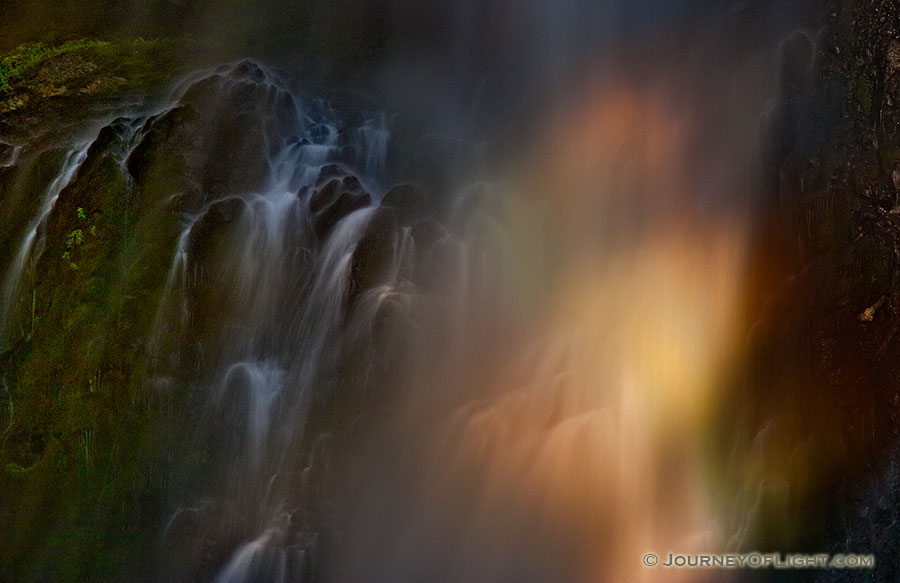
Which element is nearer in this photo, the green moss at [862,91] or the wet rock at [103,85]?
the green moss at [862,91]

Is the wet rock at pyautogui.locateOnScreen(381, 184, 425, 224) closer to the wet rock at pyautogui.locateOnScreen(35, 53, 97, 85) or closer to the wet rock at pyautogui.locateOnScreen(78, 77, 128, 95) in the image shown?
the wet rock at pyautogui.locateOnScreen(78, 77, 128, 95)

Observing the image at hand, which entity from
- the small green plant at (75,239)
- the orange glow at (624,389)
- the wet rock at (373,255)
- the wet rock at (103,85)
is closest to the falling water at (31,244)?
the small green plant at (75,239)

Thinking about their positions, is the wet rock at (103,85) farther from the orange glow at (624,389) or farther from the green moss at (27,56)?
the orange glow at (624,389)

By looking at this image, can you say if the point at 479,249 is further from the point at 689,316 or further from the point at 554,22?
the point at 554,22

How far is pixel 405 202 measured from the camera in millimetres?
12234

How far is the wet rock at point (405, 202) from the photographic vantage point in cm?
1207

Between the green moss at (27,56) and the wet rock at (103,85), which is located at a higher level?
the green moss at (27,56)

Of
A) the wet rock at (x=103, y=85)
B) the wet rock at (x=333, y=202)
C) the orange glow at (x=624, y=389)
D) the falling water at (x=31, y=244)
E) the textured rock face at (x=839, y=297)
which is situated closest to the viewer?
the textured rock face at (x=839, y=297)

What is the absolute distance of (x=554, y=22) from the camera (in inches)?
618

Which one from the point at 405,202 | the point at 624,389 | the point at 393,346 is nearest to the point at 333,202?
the point at 405,202

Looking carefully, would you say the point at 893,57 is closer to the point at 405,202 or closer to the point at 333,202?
the point at 405,202

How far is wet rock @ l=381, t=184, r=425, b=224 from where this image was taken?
12070mm

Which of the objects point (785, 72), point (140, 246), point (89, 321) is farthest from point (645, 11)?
point (89, 321)

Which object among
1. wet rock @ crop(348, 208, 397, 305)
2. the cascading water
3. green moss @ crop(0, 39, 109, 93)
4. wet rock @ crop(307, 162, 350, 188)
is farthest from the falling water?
wet rock @ crop(348, 208, 397, 305)
